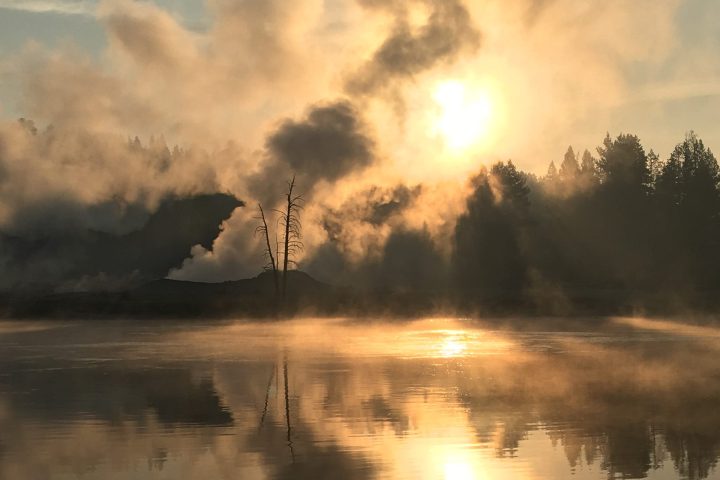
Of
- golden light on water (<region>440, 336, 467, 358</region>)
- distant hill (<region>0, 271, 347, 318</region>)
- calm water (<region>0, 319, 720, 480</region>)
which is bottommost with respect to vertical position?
calm water (<region>0, 319, 720, 480</region>)

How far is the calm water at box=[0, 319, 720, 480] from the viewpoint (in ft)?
55.2

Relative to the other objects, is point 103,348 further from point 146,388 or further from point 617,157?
point 617,157

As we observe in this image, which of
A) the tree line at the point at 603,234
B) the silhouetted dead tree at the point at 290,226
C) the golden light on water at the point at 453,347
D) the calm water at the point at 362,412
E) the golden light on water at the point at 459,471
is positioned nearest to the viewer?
the golden light on water at the point at 459,471

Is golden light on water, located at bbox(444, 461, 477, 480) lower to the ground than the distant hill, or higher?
lower

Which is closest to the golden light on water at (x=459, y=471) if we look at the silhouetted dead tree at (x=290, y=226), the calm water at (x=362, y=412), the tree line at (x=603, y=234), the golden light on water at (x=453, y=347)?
the calm water at (x=362, y=412)

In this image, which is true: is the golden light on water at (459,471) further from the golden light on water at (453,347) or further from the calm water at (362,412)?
the golden light on water at (453,347)

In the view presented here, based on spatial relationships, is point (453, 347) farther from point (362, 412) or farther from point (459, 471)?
point (459, 471)

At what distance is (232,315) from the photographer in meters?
89.2

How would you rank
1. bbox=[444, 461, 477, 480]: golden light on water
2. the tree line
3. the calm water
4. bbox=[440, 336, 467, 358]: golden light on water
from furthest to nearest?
the tree line, bbox=[440, 336, 467, 358]: golden light on water, the calm water, bbox=[444, 461, 477, 480]: golden light on water

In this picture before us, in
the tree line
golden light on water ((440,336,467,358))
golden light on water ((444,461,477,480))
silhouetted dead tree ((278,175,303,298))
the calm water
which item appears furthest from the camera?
the tree line

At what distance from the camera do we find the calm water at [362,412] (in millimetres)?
16828

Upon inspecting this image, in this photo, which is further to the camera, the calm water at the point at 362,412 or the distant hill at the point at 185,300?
the distant hill at the point at 185,300

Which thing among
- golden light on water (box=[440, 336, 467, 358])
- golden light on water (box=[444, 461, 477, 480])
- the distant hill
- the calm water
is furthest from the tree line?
golden light on water (box=[444, 461, 477, 480])

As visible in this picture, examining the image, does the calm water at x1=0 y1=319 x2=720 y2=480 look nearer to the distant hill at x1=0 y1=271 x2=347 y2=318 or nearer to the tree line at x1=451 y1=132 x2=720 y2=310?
the distant hill at x1=0 y1=271 x2=347 y2=318
